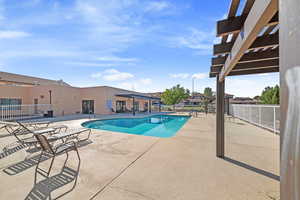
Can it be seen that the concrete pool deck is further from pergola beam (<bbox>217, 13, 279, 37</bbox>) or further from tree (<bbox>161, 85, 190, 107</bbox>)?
tree (<bbox>161, 85, 190, 107</bbox>)

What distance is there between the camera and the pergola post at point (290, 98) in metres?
0.69

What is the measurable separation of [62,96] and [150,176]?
17.1m

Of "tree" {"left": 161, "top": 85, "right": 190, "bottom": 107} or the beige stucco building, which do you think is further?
"tree" {"left": 161, "top": 85, "right": 190, "bottom": 107}

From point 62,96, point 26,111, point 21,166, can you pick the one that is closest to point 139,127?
point 21,166

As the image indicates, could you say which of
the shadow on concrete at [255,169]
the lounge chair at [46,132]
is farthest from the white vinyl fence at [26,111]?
the shadow on concrete at [255,169]

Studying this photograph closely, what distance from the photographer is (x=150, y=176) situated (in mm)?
2697

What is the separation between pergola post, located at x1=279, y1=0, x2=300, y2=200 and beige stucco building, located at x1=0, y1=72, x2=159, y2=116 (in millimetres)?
17324

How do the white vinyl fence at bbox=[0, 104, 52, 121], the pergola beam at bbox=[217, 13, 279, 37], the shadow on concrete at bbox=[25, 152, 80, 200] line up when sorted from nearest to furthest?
the pergola beam at bbox=[217, 13, 279, 37] < the shadow on concrete at bbox=[25, 152, 80, 200] < the white vinyl fence at bbox=[0, 104, 52, 121]

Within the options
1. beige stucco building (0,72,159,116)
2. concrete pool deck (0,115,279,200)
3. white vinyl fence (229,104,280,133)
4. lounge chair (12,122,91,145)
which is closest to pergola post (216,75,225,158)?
concrete pool deck (0,115,279,200)

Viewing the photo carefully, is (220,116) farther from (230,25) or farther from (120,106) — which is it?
(120,106)

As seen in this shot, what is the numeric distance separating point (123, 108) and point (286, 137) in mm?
20973

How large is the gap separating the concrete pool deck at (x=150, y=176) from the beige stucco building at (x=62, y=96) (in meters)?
13.4

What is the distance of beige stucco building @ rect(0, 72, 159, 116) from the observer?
14.6 metres

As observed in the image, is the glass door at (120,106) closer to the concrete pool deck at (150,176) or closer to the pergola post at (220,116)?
the concrete pool deck at (150,176)
